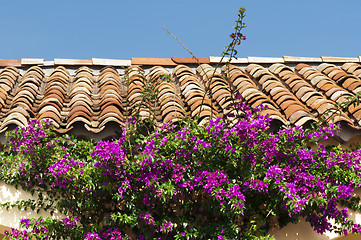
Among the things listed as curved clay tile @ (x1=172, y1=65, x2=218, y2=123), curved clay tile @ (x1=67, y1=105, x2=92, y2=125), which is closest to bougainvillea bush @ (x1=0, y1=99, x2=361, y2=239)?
curved clay tile @ (x1=67, y1=105, x2=92, y2=125)

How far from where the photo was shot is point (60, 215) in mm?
5840

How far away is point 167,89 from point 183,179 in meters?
1.84

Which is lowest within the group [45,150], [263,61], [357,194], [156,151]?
[357,194]

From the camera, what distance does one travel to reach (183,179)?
17.6 feet

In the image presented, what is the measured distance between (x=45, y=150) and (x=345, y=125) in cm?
343

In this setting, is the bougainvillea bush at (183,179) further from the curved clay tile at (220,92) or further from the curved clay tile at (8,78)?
the curved clay tile at (8,78)

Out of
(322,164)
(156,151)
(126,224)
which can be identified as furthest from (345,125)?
(126,224)

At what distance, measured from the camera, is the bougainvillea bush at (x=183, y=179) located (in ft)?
17.6

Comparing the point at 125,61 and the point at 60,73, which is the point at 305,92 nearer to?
the point at 125,61

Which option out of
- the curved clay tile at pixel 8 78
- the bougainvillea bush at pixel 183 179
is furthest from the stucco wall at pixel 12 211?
the curved clay tile at pixel 8 78

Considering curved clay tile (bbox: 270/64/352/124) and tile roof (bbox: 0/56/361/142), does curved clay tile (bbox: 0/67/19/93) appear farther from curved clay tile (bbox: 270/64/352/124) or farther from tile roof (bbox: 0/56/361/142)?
curved clay tile (bbox: 270/64/352/124)

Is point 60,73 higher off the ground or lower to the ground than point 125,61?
lower

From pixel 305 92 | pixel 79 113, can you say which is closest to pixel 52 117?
pixel 79 113

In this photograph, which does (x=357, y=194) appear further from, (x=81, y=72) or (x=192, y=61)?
(x=81, y=72)
